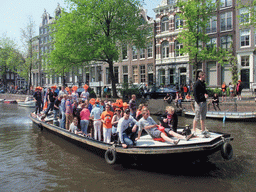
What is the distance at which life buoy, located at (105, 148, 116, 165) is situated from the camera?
7.46m

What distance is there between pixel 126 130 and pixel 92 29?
1737 cm

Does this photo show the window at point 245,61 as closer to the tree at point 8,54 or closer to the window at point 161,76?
the window at point 161,76

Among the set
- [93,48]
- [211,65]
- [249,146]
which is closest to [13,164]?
[249,146]

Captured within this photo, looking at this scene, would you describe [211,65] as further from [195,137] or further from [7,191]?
[7,191]

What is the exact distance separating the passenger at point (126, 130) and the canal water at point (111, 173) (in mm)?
842

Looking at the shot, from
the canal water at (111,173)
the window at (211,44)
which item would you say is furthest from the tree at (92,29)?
the canal water at (111,173)

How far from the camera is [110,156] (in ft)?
25.0

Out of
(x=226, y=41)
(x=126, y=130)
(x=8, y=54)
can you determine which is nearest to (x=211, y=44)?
(x=226, y=41)

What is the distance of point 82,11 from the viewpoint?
75.0 ft

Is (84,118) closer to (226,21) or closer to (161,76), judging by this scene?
(226,21)

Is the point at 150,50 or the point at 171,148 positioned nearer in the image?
the point at 171,148

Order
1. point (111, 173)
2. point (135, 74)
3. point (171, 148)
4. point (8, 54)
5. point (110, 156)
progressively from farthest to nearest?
point (8, 54)
point (135, 74)
point (110, 156)
point (111, 173)
point (171, 148)

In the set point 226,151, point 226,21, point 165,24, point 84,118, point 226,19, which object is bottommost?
point 226,151

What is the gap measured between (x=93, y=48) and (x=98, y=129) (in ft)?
51.3
